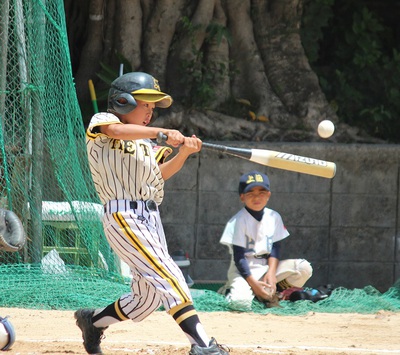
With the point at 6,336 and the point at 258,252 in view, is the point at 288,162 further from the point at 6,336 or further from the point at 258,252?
the point at 258,252

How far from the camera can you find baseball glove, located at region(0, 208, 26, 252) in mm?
5895

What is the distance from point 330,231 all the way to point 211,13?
258 centimetres

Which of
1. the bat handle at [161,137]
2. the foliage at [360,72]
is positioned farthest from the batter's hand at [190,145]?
the foliage at [360,72]

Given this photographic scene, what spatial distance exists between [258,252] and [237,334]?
4.81ft

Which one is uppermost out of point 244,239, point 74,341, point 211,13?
point 211,13

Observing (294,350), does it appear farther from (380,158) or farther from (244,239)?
(380,158)

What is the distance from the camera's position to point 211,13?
1005cm

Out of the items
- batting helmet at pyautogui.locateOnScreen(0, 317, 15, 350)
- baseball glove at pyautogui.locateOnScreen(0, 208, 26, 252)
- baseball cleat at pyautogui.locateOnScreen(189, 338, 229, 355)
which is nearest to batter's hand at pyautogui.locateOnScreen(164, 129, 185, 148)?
baseball cleat at pyautogui.locateOnScreen(189, 338, 229, 355)

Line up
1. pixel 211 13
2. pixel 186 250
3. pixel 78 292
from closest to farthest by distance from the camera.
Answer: pixel 78 292 < pixel 186 250 < pixel 211 13

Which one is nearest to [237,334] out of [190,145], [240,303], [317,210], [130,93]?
[240,303]

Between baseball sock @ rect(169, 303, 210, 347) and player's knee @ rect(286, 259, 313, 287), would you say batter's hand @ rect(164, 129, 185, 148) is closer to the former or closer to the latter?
baseball sock @ rect(169, 303, 210, 347)

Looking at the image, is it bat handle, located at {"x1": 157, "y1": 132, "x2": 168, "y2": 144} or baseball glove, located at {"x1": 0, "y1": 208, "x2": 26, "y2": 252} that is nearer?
bat handle, located at {"x1": 157, "y1": 132, "x2": 168, "y2": 144}

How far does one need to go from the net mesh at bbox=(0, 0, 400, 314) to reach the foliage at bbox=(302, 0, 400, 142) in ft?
9.98

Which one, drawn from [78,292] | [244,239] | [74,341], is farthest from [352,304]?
[74,341]
